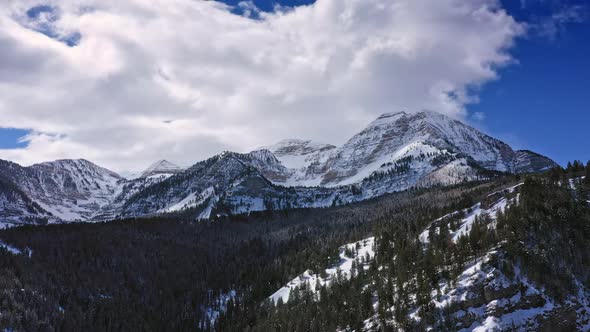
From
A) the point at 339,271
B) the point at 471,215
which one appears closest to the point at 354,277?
the point at 339,271

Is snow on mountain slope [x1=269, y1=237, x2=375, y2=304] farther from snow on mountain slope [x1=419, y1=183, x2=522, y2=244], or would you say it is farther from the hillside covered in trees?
snow on mountain slope [x1=419, y1=183, x2=522, y2=244]

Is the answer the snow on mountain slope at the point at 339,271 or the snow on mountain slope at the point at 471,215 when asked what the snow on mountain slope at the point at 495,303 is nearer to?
the snow on mountain slope at the point at 471,215

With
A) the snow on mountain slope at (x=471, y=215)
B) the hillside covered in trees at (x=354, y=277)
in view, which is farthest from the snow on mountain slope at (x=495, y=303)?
the snow on mountain slope at (x=471, y=215)

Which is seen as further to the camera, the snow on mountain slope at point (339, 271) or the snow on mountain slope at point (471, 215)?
the snow on mountain slope at point (339, 271)

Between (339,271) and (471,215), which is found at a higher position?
(471,215)

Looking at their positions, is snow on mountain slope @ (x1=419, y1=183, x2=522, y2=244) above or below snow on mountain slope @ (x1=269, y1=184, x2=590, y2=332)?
above

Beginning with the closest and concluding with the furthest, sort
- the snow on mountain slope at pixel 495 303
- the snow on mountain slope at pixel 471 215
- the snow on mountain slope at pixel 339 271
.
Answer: the snow on mountain slope at pixel 495 303 → the snow on mountain slope at pixel 471 215 → the snow on mountain slope at pixel 339 271

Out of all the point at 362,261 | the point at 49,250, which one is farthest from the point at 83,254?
the point at 362,261

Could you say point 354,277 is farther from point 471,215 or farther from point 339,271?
point 471,215

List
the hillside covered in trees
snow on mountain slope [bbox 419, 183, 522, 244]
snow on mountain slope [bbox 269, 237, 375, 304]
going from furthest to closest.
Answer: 1. snow on mountain slope [bbox 269, 237, 375, 304]
2. snow on mountain slope [bbox 419, 183, 522, 244]
3. the hillside covered in trees

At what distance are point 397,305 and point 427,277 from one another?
10.2 m

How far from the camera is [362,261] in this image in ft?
451

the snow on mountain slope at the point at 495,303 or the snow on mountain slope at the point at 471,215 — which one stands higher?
the snow on mountain slope at the point at 471,215

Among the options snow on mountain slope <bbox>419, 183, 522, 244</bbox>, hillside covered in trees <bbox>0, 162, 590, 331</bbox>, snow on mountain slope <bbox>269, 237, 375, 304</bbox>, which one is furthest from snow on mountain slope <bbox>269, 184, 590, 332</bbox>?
snow on mountain slope <bbox>269, 237, 375, 304</bbox>
